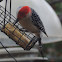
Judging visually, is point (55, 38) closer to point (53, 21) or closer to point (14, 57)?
point (53, 21)

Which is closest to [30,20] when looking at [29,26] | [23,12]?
[29,26]

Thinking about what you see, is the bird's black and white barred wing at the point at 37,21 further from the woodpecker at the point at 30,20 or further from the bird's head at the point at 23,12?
the bird's head at the point at 23,12

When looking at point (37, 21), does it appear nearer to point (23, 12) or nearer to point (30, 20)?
point (30, 20)

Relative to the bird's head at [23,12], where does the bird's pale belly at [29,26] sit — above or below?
below

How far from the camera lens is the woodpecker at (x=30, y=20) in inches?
89.4

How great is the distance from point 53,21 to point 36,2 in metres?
0.43

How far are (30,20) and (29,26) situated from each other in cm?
9

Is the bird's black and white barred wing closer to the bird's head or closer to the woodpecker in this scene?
the woodpecker

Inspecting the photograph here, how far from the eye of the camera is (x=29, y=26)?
2.40 meters

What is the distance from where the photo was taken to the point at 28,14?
240 cm

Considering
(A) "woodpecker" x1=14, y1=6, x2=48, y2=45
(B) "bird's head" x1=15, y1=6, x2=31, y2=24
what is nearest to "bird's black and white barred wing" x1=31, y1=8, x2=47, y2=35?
(A) "woodpecker" x1=14, y1=6, x2=48, y2=45

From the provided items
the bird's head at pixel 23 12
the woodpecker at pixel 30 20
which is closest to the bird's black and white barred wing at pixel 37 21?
the woodpecker at pixel 30 20

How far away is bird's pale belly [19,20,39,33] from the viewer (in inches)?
90.5

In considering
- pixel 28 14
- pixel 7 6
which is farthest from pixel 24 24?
pixel 7 6
